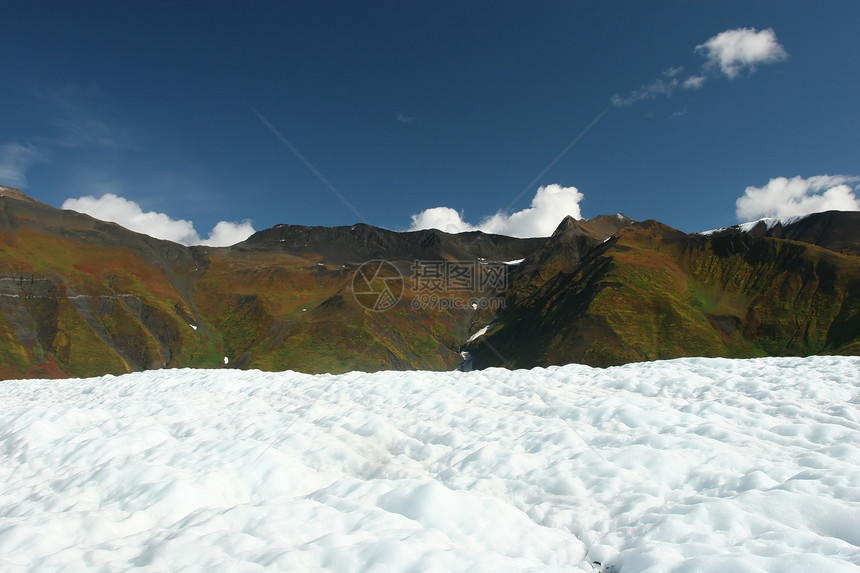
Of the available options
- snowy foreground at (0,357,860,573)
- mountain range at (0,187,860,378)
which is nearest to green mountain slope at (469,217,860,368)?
mountain range at (0,187,860,378)

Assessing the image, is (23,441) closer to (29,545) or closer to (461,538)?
(29,545)

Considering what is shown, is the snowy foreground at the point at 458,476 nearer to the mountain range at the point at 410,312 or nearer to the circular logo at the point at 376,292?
the mountain range at the point at 410,312

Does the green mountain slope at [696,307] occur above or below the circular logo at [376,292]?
below

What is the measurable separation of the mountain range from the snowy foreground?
95.6 m

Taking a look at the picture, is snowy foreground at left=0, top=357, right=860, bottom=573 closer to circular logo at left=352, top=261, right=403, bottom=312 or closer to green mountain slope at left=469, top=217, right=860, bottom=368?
green mountain slope at left=469, top=217, right=860, bottom=368

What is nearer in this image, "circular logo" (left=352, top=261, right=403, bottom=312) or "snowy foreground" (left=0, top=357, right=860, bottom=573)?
"snowy foreground" (left=0, top=357, right=860, bottom=573)

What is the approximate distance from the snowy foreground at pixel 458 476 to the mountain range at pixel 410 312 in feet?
314

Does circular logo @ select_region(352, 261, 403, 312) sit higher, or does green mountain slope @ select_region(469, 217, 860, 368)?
circular logo @ select_region(352, 261, 403, 312)

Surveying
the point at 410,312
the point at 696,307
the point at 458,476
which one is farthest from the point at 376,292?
the point at 458,476

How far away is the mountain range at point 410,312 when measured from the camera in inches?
4365

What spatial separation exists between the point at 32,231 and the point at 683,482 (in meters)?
226

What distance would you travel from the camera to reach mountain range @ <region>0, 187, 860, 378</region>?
364 feet

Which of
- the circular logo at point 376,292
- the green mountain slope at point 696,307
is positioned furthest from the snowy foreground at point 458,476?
the circular logo at point 376,292

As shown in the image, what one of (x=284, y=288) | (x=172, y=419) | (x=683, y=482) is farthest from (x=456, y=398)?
(x=284, y=288)
